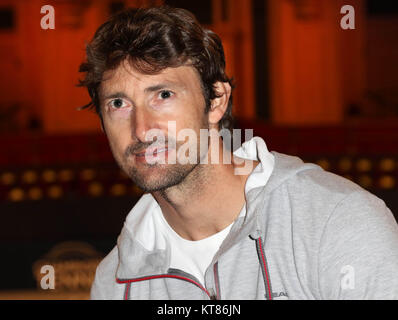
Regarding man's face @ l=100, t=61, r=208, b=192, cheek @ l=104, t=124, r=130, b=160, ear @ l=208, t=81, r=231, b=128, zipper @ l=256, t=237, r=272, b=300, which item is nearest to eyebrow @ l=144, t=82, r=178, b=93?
man's face @ l=100, t=61, r=208, b=192

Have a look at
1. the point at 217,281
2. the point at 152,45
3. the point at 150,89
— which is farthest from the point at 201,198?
the point at 152,45

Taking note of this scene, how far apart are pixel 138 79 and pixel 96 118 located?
8.05 meters

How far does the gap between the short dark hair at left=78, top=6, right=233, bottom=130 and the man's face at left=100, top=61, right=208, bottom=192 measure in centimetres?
3

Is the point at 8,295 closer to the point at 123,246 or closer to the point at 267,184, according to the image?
the point at 123,246

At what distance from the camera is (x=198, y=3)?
32.1 ft

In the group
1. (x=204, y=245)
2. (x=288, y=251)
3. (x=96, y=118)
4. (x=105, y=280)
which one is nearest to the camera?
(x=288, y=251)

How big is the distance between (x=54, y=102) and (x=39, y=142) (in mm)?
3093

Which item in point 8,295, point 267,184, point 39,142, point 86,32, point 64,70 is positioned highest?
point 86,32

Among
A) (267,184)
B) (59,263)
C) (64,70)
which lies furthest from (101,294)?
(64,70)

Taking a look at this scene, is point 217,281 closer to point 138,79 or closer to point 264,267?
point 264,267

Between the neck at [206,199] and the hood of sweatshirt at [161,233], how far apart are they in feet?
0.27

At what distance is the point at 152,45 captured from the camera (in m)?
1.47

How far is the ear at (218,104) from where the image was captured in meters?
1.70
